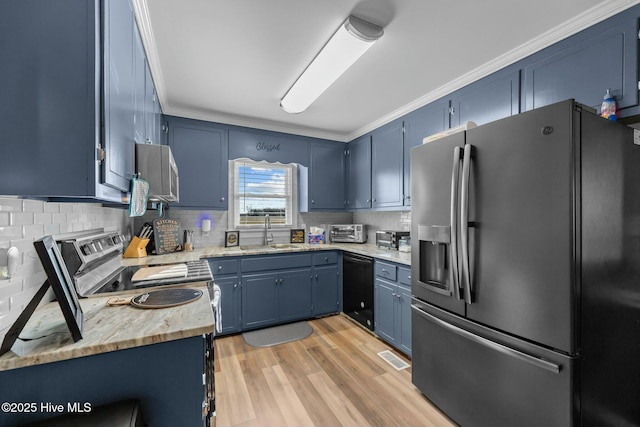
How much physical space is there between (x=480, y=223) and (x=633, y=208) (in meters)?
0.77

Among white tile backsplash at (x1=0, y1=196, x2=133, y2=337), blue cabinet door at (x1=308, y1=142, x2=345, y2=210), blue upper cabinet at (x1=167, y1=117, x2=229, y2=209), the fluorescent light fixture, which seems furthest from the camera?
blue cabinet door at (x1=308, y1=142, x2=345, y2=210)

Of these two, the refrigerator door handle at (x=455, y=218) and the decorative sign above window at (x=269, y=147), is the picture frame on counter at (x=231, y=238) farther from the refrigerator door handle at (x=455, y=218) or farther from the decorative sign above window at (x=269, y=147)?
the refrigerator door handle at (x=455, y=218)

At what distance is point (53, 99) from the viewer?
2.78ft

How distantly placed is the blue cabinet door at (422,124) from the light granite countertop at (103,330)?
95.7 inches

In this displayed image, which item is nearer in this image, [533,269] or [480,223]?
[533,269]

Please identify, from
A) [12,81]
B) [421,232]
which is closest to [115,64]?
[12,81]

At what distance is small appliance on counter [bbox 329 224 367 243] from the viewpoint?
3826 mm

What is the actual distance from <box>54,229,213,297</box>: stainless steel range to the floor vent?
1691mm

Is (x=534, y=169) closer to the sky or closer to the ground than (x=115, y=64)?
closer to the ground

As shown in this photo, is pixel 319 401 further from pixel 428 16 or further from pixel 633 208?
pixel 428 16

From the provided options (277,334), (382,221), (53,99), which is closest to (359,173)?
(382,221)

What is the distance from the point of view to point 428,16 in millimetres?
1600

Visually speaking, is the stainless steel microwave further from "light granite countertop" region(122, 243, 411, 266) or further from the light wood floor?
the light wood floor

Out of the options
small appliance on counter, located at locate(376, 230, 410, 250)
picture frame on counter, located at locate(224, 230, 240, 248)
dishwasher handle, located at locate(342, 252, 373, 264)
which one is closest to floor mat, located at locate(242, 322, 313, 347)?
dishwasher handle, located at locate(342, 252, 373, 264)
